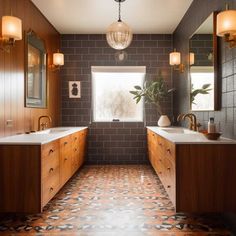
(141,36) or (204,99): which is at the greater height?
(141,36)

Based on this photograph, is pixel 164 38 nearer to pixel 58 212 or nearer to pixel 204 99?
pixel 204 99

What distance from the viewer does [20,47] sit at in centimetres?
332

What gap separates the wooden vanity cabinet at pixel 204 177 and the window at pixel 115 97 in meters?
3.12

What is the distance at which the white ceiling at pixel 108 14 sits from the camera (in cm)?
388

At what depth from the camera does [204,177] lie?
7.94 ft

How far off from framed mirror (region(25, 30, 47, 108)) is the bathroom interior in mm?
16

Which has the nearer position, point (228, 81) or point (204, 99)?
point (228, 81)

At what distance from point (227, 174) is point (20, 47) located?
2.60 metres

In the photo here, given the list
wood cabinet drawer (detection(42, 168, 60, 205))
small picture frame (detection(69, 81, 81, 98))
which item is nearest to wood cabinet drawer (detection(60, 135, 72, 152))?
wood cabinet drawer (detection(42, 168, 60, 205))

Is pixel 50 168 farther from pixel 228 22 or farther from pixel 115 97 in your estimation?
pixel 115 97

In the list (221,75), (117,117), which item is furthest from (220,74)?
(117,117)

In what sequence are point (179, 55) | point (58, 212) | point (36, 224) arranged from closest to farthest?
point (36, 224) → point (58, 212) → point (179, 55)

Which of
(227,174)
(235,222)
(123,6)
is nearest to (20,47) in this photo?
(123,6)

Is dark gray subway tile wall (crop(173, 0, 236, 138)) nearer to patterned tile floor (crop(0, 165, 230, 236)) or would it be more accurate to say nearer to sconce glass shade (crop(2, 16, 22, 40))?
patterned tile floor (crop(0, 165, 230, 236))
